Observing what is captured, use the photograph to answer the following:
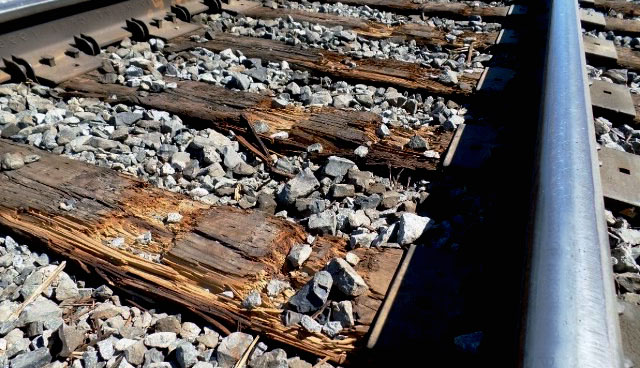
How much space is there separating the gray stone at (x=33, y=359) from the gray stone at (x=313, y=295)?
686 millimetres

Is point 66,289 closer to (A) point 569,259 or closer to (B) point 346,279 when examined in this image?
(B) point 346,279

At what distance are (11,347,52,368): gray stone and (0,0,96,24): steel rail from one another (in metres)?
2.35

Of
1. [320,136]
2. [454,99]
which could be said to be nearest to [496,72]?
[454,99]

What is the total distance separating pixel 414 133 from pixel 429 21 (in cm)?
215

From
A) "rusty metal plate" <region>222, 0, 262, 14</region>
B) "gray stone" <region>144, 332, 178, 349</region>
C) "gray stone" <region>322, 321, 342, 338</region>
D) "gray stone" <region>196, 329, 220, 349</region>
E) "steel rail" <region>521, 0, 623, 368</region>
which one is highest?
"steel rail" <region>521, 0, 623, 368</region>

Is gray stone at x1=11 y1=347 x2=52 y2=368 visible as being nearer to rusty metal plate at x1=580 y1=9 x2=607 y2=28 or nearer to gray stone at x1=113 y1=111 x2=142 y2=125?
gray stone at x1=113 y1=111 x2=142 y2=125

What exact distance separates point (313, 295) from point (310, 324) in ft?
0.29

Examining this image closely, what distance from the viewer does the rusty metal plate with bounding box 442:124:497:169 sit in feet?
7.52

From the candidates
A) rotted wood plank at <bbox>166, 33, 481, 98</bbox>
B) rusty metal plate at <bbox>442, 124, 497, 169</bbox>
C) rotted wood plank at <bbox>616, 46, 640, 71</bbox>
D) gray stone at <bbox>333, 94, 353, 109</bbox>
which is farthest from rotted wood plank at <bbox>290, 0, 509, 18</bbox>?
rusty metal plate at <bbox>442, 124, 497, 169</bbox>

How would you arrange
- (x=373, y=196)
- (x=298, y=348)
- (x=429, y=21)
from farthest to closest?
(x=429, y=21) → (x=373, y=196) → (x=298, y=348)

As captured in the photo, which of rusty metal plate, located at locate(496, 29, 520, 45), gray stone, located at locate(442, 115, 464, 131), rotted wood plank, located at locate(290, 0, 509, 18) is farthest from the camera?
rotted wood plank, located at locate(290, 0, 509, 18)

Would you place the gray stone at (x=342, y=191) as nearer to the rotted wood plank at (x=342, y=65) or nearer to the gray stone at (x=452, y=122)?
the gray stone at (x=452, y=122)

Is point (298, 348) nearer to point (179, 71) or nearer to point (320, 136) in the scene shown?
point (320, 136)

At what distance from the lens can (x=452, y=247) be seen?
1.85 m
